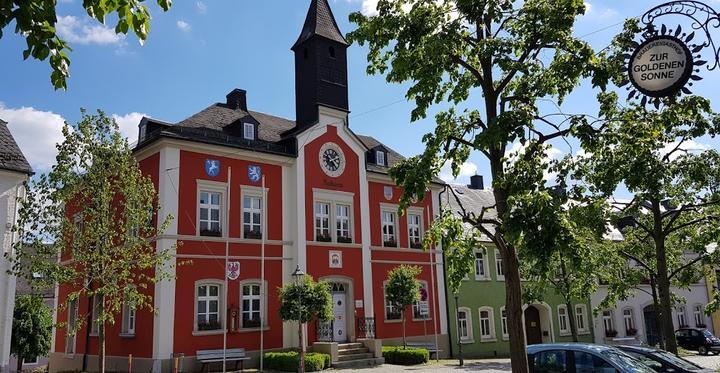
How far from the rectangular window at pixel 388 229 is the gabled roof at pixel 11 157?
599 inches

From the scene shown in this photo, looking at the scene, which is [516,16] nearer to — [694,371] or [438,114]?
[438,114]

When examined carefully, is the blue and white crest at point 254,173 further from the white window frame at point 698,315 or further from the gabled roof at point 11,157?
the white window frame at point 698,315

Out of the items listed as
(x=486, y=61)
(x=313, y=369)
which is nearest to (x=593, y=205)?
(x=486, y=61)

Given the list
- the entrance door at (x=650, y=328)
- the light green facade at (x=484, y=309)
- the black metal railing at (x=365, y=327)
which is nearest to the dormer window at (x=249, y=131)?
the black metal railing at (x=365, y=327)

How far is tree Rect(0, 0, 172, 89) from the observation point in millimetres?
4422

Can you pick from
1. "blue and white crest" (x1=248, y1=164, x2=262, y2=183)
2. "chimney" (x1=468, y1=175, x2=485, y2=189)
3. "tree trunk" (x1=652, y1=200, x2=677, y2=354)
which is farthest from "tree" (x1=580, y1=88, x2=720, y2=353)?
"chimney" (x1=468, y1=175, x2=485, y2=189)

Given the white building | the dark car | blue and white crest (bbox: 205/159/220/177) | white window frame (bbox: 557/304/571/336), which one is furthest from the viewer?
white window frame (bbox: 557/304/571/336)

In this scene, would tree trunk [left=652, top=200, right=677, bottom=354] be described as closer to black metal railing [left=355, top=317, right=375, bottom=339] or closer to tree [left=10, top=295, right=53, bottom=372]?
black metal railing [left=355, top=317, right=375, bottom=339]

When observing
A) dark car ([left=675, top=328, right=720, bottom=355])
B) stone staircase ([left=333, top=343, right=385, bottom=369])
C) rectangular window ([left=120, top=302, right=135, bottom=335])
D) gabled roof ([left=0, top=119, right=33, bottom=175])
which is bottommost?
dark car ([left=675, top=328, right=720, bottom=355])

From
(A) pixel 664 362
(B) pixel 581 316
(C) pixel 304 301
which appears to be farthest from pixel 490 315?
(A) pixel 664 362

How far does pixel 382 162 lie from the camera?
29266 millimetres

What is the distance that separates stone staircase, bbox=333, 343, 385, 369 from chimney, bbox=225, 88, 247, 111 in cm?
1157

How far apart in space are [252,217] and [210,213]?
1740 mm

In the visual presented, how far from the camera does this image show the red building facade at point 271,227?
70.0 feet
